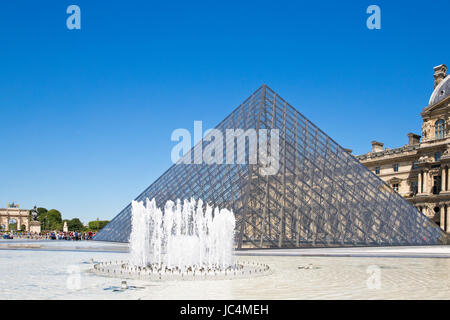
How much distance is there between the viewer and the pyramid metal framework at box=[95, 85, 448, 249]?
2145 cm

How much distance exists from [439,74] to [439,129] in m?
7.84

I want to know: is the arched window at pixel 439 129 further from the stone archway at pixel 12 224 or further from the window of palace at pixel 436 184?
the stone archway at pixel 12 224

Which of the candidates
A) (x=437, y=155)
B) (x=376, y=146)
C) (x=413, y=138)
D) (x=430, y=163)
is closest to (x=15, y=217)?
(x=376, y=146)

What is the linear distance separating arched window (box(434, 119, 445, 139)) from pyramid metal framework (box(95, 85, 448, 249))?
16.3 metres

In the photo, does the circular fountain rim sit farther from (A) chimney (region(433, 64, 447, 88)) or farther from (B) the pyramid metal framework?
(A) chimney (region(433, 64, 447, 88))

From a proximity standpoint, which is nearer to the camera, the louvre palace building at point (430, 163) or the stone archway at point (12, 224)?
the louvre palace building at point (430, 163)

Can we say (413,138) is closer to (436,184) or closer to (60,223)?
(436,184)

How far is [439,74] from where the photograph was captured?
157 feet

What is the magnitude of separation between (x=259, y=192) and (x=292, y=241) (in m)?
2.93

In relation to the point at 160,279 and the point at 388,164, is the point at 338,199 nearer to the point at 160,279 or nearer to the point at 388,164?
the point at 160,279

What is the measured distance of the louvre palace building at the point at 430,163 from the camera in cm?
4119

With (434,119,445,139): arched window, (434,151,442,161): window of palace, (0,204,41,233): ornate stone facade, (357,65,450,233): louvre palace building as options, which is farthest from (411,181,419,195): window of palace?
(0,204,41,233): ornate stone facade

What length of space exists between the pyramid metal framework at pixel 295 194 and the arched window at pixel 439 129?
53.5 feet

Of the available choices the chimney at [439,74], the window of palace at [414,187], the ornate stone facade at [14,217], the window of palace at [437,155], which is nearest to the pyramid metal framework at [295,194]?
the window of palace at [437,155]
